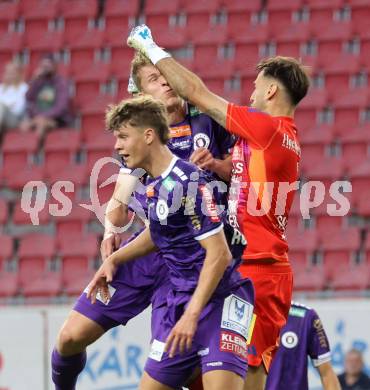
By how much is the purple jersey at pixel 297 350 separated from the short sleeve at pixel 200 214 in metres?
2.02

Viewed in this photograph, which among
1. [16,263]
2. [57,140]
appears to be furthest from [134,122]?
[57,140]

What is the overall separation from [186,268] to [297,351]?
1.92m

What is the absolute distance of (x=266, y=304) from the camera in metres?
5.66

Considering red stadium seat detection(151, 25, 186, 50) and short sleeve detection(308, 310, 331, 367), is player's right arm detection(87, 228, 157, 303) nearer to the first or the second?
short sleeve detection(308, 310, 331, 367)

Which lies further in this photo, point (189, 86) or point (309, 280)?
point (309, 280)

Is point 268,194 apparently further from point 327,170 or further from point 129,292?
point 327,170

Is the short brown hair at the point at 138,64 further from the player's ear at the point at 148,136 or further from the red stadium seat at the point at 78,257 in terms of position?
the red stadium seat at the point at 78,257

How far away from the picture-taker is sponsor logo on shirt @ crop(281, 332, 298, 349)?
6801 millimetres

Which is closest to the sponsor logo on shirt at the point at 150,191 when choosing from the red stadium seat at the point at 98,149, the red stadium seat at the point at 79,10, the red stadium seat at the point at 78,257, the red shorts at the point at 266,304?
the red shorts at the point at 266,304

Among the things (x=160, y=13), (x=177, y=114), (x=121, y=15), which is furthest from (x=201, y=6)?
A: (x=177, y=114)

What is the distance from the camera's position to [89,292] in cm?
566

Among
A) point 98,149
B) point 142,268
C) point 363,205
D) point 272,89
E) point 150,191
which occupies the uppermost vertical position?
point 98,149

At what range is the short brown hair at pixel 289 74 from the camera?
5.68 meters

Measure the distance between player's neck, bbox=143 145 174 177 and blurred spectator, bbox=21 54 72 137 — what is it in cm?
771
